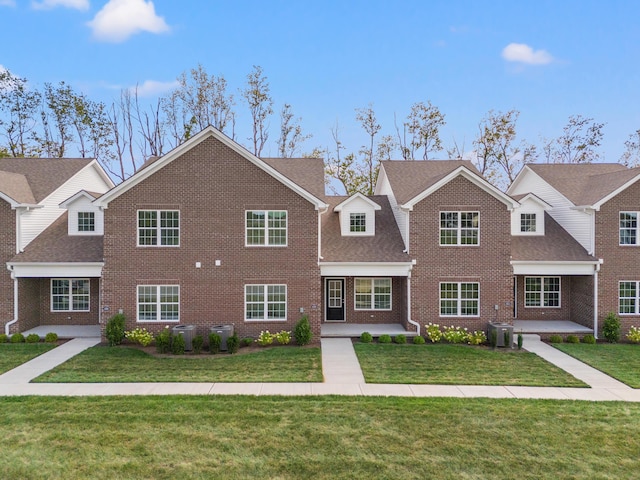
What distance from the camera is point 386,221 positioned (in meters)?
20.7

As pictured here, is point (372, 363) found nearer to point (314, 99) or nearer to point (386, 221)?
point (386, 221)

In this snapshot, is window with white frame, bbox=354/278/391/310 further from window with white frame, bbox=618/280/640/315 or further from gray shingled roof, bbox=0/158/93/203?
gray shingled roof, bbox=0/158/93/203

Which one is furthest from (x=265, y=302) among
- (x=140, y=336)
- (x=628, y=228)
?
(x=628, y=228)

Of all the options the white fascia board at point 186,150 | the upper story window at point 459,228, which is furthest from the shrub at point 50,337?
the upper story window at point 459,228

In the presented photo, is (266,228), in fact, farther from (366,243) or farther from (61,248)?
(61,248)

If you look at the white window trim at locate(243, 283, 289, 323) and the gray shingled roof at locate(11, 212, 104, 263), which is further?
the gray shingled roof at locate(11, 212, 104, 263)

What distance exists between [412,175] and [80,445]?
59.0ft

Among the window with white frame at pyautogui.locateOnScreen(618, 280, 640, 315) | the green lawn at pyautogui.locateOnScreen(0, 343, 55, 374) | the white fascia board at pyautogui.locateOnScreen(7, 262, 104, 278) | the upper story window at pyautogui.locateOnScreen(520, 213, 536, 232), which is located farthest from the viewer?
the upper story window at pyautogui.locateOnScreen(520, 213, 536, 232)

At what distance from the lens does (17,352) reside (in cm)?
1547

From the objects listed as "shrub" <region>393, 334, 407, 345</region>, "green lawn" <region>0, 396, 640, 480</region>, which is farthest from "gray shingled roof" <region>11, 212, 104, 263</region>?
"shrub" <region>393, 334, 407, 345</region>

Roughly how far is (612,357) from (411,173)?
11730 mm

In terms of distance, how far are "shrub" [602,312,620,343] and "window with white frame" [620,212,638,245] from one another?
3.40 m

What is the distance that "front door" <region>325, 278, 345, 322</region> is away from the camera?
20.0 meters

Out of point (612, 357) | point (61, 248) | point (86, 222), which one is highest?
point (86, 222)
